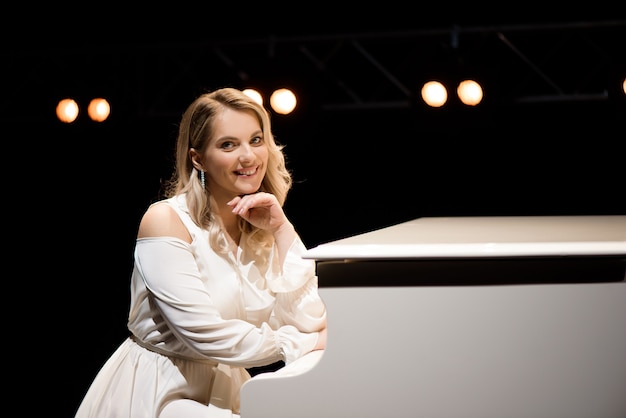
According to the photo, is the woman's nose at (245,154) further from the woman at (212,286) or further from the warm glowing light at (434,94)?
the warm glowing light at (434,94)

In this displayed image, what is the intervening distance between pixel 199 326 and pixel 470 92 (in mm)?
3032

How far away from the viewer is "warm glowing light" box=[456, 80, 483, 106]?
14.8ft

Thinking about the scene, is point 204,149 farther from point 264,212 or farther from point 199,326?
point 199,326

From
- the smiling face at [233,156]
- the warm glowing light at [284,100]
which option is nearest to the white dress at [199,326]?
the smiling face at [233,156]

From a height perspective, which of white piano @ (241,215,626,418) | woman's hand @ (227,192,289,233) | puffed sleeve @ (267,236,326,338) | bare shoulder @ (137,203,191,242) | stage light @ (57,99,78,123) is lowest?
white piano @ (241,215,626,418)

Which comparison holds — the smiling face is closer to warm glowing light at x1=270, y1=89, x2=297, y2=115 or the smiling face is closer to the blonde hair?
the blonde hair

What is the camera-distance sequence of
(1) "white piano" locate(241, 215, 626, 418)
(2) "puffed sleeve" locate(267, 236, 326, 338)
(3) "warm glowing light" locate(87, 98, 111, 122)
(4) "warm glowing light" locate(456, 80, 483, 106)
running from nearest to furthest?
(1) "white piano" locate(241, 215, 626, 418), (2) "puffed sleeve" locate(267, 236, 326, 338), (4) "warm glowing light" locate(456, 80, 483, 106), (3) "warm glowing light" locate(87, 98, 111, 122)

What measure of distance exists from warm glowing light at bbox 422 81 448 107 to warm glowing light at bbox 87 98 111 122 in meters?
2.16

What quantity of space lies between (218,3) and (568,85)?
2.50 m

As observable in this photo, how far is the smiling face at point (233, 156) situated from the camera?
2.27 meters

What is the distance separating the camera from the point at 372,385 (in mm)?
1505

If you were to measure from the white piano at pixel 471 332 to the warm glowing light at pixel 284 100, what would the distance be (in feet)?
10.9

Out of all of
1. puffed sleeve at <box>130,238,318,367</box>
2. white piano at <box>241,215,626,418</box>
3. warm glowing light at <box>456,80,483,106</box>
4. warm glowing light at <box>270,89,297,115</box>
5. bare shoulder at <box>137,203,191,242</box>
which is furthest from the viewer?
warm glowing light at <box>270,89,297,115</box>

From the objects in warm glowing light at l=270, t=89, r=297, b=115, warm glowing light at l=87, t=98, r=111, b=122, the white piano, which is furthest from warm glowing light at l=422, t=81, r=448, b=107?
the white piano
